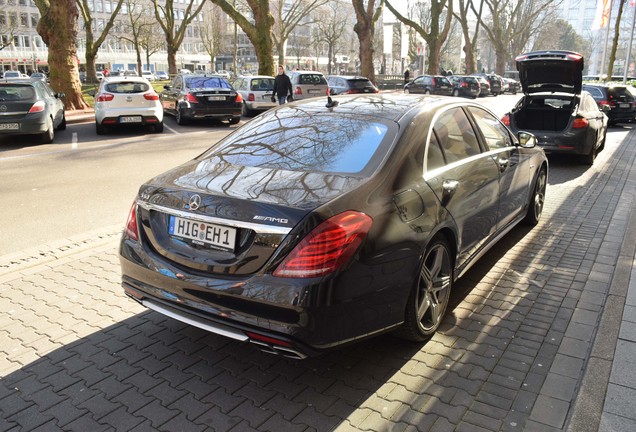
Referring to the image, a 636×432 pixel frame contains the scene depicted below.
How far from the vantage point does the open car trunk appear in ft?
36.9

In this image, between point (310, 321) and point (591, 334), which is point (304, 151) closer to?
point (310, 321)

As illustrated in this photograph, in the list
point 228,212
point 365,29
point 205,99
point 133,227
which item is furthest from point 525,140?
point 365,29

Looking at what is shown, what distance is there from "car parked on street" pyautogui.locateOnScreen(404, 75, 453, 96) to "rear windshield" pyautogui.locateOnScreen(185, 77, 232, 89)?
20.1 meters

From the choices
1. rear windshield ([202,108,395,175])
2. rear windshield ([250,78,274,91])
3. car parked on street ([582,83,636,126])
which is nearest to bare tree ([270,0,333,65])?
rear windshield ([250,78,274,91])

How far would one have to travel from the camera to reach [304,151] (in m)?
3.72

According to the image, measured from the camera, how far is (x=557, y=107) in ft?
37.1

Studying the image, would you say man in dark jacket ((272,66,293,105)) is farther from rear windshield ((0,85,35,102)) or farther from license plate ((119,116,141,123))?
rear windshield ((0,85,35,102))

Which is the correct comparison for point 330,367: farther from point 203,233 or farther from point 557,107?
point 557,107

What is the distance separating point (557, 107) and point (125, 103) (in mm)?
10816

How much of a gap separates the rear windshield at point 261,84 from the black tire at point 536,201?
1545cm

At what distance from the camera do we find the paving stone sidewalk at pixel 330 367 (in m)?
2.94

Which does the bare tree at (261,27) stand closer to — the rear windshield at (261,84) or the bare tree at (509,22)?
the rear windshield at (261,84)

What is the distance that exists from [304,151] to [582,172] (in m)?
8.49

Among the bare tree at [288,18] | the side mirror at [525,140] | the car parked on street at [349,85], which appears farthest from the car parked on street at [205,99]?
the bare tree at [288,18]
